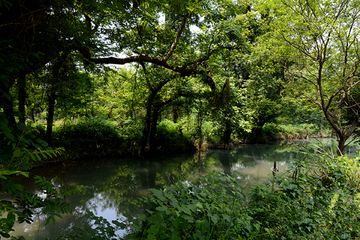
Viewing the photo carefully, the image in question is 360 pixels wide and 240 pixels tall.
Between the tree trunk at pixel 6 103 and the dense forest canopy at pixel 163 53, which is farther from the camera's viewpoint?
the dense forest canopy at pixel 163 53

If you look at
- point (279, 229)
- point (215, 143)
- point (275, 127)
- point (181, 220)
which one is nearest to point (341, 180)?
point (279, 229)

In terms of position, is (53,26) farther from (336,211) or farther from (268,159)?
(268,159)

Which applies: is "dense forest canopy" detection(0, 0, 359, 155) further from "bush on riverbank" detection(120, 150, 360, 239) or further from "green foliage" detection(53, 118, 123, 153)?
"bush on riverbank" detection(120, 150, 360, 239)

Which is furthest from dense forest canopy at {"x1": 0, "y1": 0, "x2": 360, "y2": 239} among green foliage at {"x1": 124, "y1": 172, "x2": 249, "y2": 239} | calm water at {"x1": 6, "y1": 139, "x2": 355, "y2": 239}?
calm water at {"x1": 6, "y1": 139, "x2": 355, "y2": 239}

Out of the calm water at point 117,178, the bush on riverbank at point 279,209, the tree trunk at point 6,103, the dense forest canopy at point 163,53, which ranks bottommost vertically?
the calm water at point 117,178

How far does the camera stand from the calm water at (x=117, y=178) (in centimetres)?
314

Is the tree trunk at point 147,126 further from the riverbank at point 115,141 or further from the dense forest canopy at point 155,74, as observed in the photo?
the riverbank at point 115,141

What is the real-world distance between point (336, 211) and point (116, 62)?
399cm

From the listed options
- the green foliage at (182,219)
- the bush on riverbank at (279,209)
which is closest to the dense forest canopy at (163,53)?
the green foliage at (182,219)

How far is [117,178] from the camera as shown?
5.69m

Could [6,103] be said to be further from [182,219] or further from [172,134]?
[172,134]

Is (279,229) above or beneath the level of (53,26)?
A: beneath

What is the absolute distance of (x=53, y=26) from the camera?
1663 mm

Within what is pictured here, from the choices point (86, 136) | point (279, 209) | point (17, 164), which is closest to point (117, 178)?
point (86, 136)
